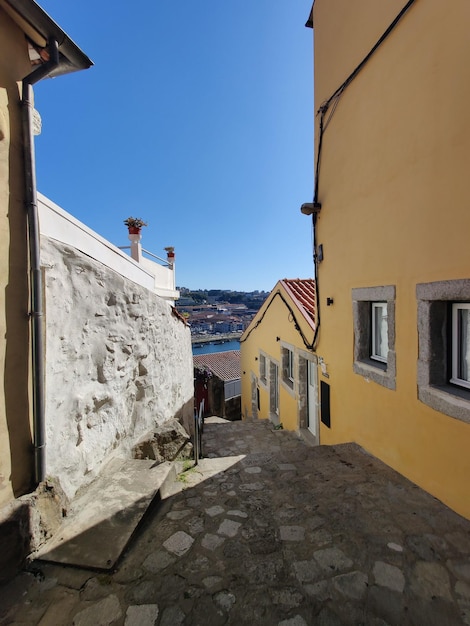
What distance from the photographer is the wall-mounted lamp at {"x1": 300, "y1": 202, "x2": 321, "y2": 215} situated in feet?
17.2

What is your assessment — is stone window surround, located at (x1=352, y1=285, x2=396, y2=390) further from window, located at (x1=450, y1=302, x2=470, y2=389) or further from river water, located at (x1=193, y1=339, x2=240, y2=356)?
river water, located at (x1=193, y1=339, x2=240, y2=356)

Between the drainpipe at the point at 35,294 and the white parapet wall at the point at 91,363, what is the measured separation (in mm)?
171

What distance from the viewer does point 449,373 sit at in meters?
2.96

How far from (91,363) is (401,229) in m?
3.65

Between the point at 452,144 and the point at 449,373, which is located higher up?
the point at 452,144

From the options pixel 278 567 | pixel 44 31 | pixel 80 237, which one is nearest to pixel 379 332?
pixel 278 567

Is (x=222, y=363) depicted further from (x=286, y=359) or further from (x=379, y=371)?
(x=379, y=371)

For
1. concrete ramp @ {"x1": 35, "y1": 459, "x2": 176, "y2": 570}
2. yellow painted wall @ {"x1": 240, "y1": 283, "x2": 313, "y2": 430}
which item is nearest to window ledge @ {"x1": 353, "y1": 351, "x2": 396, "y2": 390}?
yellow painted wall @ {"x1": 240, "y1": 283, "x2": 313, "y2": 430}

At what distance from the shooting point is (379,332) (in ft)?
13.5

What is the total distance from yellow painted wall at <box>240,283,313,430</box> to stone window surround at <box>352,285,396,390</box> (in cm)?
180

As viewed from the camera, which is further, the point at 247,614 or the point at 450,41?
the point at 450,41

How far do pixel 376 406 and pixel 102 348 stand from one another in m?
3.46

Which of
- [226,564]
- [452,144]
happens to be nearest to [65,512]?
[226,564]

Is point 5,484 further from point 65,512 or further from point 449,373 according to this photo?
point 449,373
